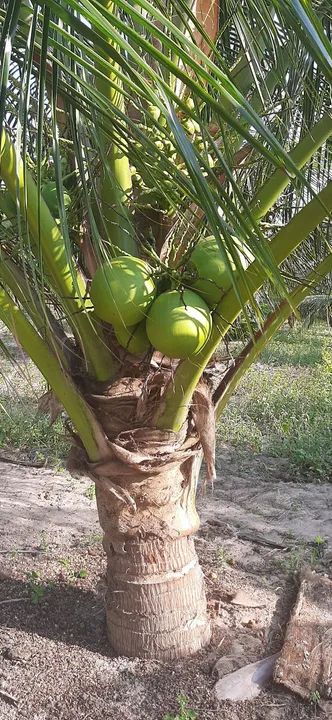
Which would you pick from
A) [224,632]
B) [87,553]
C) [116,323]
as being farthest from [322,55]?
[87,553]

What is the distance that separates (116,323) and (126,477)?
0.52 m

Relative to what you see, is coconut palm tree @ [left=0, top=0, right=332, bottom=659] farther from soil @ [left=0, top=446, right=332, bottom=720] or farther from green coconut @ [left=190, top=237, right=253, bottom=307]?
soil @ [left=0, top=446, right=332, bottom=720]

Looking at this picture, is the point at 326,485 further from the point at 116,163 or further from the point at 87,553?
the point at 116,163

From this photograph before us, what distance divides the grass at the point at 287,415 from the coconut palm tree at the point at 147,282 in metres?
2.12

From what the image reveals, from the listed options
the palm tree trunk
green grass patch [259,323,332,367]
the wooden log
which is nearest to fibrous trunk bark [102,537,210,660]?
the palm tree trunk

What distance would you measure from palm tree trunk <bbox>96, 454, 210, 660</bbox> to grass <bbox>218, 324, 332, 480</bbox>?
2.04m

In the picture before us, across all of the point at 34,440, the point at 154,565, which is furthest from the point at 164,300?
the point at 34,440

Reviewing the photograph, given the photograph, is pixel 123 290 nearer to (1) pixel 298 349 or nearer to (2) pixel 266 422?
(2) pixel 266 422

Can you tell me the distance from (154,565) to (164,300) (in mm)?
841

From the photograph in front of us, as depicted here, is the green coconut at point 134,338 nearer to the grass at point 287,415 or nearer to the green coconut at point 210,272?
the green coconut at point 210,272

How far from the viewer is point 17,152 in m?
→ 0.78

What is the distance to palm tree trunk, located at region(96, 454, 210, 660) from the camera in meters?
1.79

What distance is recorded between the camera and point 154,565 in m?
1.83

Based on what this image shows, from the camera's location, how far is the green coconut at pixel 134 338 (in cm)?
144
